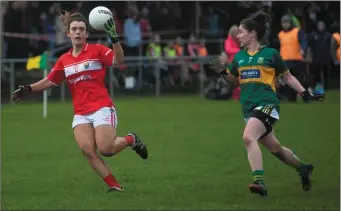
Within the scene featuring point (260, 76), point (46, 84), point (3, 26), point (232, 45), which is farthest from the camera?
point (3, 26)

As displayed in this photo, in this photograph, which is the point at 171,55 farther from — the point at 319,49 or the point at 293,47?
the point at 293,47

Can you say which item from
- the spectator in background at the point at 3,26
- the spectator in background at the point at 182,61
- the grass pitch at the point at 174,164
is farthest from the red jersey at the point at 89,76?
the spectator in background at the point at 182,61

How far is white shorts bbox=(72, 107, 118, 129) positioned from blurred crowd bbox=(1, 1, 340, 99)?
48.8 feet

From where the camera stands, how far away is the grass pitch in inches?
399

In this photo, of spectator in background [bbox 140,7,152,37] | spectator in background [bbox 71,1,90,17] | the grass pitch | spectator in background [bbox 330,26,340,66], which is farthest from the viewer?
spectator in background [bbox 140,7,152,37]

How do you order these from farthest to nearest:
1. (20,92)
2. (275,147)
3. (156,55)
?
(156,55)
(20,92)
(275,147)

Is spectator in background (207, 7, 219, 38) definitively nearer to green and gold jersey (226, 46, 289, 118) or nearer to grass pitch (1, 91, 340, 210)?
grass pitch (1, 91, 340, 210)

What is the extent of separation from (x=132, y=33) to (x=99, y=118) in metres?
→ 17.5

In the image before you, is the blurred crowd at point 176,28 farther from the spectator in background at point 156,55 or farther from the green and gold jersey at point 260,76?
the green and gold jersey at point 260,76

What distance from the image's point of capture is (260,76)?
1038 centimetres

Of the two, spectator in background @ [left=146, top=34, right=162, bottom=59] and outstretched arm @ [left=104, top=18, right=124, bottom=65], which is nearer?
outstretched arm @ [left=104, top=18, right=124, bottom=65]

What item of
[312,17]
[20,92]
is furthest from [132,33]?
[20,92]

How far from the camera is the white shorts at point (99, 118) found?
10.5m

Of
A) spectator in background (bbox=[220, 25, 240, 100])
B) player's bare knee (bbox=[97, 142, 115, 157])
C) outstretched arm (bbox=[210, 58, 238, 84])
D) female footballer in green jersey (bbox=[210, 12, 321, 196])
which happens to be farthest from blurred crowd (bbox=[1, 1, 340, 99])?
player's bare knee (bbox=[97, 142, 115, 157])
